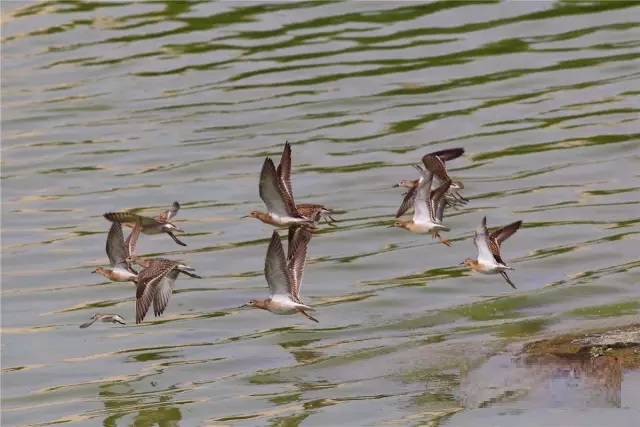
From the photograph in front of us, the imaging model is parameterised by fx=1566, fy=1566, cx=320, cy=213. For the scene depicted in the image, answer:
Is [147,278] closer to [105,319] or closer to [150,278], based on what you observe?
[150,278]

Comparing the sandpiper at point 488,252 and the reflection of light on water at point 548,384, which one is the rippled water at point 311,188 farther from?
the sandpiper at point 488,252

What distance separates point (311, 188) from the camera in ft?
67.1

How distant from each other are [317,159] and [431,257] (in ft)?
12.5

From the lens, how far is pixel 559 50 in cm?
2431

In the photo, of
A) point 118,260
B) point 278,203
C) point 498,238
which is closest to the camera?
point 278,203

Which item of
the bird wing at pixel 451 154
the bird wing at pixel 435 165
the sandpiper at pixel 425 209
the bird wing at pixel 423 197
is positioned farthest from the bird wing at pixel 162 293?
the bird wing at pixel 451 154

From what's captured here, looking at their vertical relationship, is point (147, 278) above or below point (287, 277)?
above

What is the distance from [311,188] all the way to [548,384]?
8.30 m

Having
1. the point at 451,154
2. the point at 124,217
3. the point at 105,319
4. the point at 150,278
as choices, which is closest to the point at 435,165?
the point at 451,154

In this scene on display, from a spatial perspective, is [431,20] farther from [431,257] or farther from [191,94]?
[431,257]

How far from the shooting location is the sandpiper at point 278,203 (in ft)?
46.5

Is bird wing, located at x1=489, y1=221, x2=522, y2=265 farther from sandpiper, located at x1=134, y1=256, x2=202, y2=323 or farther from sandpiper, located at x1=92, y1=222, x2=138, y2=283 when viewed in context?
sandpiper, located at x1=92, y1=222, x2=138, y2=283

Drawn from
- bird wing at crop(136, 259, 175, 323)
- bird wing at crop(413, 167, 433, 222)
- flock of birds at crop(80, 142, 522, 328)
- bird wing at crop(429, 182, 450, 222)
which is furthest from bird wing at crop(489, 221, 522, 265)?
bird wing at crop(136, 259, 175, 323)

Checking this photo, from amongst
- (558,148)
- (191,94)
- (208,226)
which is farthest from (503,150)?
(191,94)
